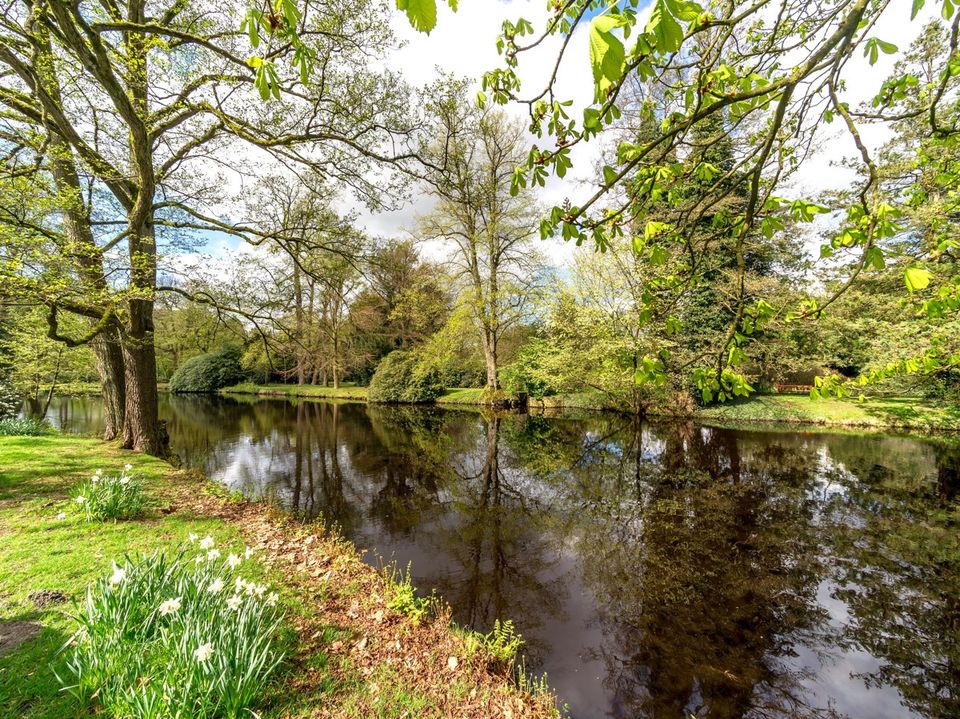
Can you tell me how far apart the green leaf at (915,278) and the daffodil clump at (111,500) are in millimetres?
7618

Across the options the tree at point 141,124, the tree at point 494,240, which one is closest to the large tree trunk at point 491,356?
the tree at point 494,240

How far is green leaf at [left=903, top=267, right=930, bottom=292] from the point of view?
4.24 ft

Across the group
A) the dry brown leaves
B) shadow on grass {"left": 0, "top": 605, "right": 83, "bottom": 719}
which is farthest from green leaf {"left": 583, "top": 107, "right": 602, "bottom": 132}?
shadow on grass {"left": 0, "top": 605, "right": 83, "bottom": 719}

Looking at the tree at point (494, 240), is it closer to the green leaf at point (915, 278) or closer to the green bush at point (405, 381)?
the green bush at point (405, 381)

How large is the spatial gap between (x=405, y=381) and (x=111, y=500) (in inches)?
892

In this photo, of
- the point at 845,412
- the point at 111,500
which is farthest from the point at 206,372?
the point at 845,412

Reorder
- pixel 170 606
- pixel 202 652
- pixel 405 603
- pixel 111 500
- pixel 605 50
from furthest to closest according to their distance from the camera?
1. pixel 111 500
2. pixel 405 603
3. pixel 170 606
4. pixel 202 652
5. pixel 605 50

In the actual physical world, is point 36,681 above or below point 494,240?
below

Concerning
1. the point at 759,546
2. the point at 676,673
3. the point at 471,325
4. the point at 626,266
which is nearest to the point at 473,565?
the point at 676,673

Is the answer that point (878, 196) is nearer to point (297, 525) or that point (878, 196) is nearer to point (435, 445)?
point (297, 525)

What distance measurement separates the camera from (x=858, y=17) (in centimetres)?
149

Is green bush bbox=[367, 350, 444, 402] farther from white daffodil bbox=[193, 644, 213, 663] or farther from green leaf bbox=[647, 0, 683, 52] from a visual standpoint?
green leaf bbox=[647, 0, 683, 52]

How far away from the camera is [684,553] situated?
6.40 m

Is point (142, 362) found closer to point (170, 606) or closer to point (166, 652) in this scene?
point (166, 652)
